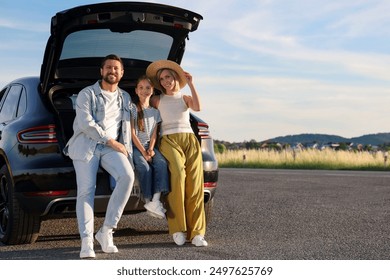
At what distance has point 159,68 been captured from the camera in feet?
22.3

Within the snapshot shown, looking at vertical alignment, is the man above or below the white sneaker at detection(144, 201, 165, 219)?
above

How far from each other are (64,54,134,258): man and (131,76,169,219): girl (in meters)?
0.23

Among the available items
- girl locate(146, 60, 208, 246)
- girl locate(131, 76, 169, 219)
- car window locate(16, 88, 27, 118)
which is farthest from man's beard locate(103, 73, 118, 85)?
car window locate(16, 88, 27, 118)

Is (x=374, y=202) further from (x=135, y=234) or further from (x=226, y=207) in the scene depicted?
(x=135, y=234)

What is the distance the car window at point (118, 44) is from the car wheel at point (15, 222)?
141 cm

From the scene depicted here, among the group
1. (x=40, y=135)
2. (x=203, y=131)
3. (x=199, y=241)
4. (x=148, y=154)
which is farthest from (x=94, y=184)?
(x=203, y=131)

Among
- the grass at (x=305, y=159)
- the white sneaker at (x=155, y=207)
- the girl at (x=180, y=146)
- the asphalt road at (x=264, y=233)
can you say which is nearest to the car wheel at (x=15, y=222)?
the asphalt road at (x=264, y=233)

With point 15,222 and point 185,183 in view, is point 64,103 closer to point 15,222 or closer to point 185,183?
point 15,222

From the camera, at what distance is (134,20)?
21.8 ft

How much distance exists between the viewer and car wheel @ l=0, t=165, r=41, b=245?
21.9 ft

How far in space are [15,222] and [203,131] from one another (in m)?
2.14

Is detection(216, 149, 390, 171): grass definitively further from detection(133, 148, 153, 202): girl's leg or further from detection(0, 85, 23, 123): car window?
detection(133, 148, 153, 202): girl's leg

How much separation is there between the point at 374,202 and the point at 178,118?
20.3 feet
